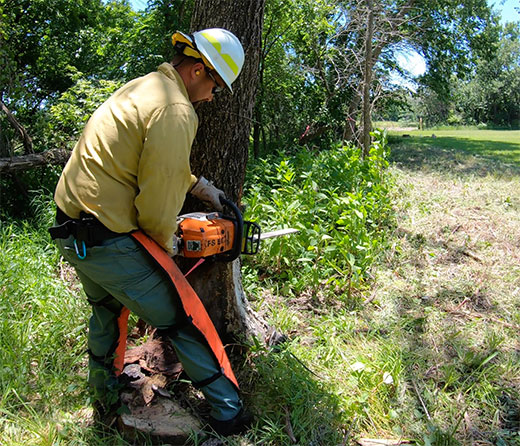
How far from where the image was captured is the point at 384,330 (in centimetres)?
350

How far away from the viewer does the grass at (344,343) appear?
2.51m

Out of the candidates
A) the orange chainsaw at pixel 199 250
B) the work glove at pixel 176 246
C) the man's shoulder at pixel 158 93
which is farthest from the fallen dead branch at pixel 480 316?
the man's shoulder at pixel 158 93

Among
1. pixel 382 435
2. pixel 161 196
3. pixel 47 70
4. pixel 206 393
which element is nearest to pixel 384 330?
pixel 382 435

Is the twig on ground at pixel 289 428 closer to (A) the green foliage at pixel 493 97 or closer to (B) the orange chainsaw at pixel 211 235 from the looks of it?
(B) the orange chainsaw at pixel 211 235

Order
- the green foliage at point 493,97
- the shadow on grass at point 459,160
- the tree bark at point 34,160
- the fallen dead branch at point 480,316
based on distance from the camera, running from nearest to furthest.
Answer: the fallen dead branch at point 480,316 < the tree bark at point 34,160 < the shadow on grass at point 459,160 < the green foliage at point 493,97

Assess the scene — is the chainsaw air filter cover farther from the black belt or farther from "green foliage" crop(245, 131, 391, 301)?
"green foliage" crop(245, 131, 391, 301)

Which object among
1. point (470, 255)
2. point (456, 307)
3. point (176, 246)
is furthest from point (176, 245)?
point (470, 255)

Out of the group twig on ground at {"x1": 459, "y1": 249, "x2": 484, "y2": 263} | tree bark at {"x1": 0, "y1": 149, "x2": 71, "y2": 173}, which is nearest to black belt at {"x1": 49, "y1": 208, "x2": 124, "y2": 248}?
tree bark at {"x1": 0, "y1": 149, "x2": 71, "y2": 173}

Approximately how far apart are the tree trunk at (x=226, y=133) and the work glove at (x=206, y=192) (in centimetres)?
20

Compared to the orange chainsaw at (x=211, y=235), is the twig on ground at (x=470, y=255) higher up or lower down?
lower down

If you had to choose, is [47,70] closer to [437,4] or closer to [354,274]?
[354,274]

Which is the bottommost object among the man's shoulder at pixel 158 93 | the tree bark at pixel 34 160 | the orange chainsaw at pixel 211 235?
the orange chainsaw at pixel 211 235

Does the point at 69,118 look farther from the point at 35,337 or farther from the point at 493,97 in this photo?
the point at 493,97

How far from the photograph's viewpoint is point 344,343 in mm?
3311
